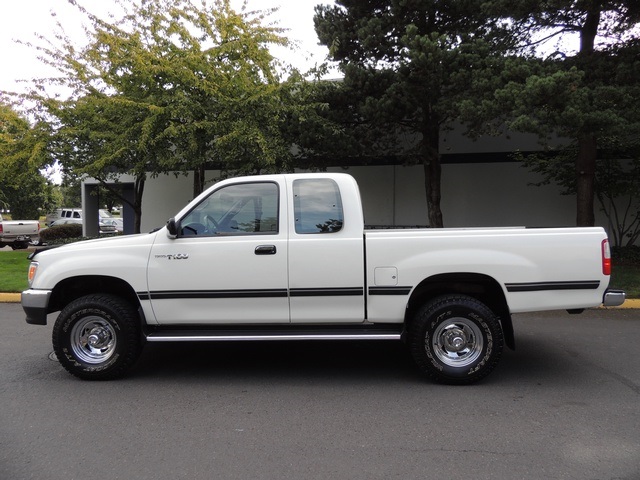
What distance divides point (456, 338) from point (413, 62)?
8032mm

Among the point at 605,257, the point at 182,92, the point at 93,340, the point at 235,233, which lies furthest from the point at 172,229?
the point at 182,92

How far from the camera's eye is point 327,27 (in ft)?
43.2

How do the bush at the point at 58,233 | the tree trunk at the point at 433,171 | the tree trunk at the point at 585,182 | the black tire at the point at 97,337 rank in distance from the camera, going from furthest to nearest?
the bush at the point at 58,233, the tree trunk at the point at 433,171, the tree trunk at the point at 585,182, the black tire at the point at 97,337

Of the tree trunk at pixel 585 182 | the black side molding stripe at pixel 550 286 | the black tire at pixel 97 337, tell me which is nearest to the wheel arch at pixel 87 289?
the black tire at pixel 97 337

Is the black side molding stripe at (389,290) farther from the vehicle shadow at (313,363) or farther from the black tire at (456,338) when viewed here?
the vehicle shadow at (313,363)

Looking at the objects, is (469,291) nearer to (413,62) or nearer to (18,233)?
(413,62)

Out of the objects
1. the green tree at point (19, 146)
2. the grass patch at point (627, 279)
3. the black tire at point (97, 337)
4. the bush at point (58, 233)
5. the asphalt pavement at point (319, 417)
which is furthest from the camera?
the bush at point (58, 233)

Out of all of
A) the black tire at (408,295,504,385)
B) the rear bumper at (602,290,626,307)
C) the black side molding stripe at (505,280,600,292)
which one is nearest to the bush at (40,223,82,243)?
the black tire at (408,295,504,385)

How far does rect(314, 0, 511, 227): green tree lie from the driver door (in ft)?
24.3

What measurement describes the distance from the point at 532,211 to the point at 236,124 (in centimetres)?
1011

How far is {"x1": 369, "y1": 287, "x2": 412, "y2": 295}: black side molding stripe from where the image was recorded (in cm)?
466

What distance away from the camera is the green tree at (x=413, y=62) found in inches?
430

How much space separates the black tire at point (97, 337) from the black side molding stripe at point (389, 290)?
236cm

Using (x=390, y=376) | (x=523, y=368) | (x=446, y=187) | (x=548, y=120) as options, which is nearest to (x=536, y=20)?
(x=548, y=120)
